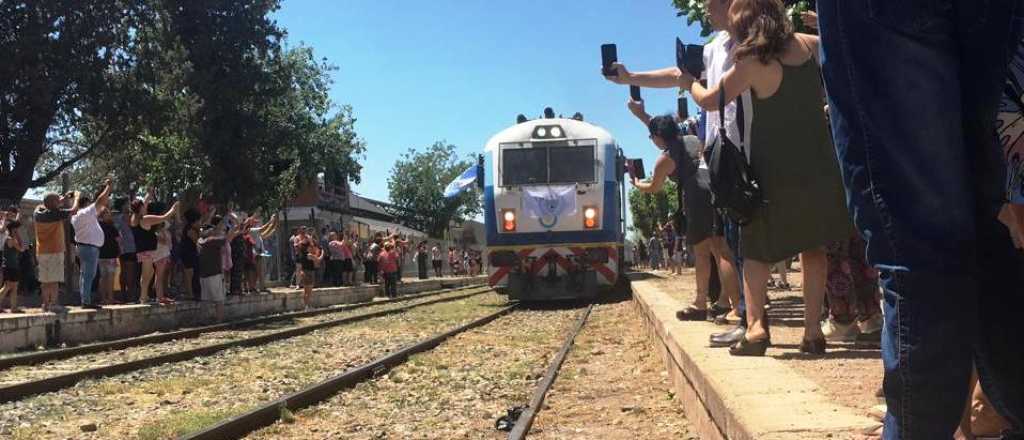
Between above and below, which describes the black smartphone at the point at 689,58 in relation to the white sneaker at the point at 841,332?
above

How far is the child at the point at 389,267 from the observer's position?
2397 cm

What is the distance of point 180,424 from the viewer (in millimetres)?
5215

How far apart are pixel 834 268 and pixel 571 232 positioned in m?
10.5

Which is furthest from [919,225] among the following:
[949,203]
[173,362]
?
[173,362]

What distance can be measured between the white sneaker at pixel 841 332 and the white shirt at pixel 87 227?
9589 mm

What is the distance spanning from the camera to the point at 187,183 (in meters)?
31.2

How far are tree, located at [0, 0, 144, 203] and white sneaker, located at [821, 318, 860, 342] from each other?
22536 mm

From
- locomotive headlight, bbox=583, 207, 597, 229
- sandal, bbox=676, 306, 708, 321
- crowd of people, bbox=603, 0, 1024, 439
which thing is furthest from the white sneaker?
locomotive headlight, bbox=583, 207, 597, 229

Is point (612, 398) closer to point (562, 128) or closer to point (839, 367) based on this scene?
point (839, 367)

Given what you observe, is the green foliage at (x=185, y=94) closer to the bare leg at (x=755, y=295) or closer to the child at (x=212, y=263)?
the child at (x=212, y=263)

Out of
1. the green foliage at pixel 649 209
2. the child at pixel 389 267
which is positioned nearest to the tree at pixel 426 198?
the green foliage at pixel 649 209

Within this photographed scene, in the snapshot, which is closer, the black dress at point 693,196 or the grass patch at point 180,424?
the grass patch at point 180,424

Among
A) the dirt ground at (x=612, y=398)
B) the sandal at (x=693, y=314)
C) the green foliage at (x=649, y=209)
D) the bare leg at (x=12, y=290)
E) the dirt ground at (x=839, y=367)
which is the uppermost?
the green foliage at (x=649, y=209)

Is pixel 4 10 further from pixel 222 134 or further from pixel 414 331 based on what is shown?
pixel 414 331
